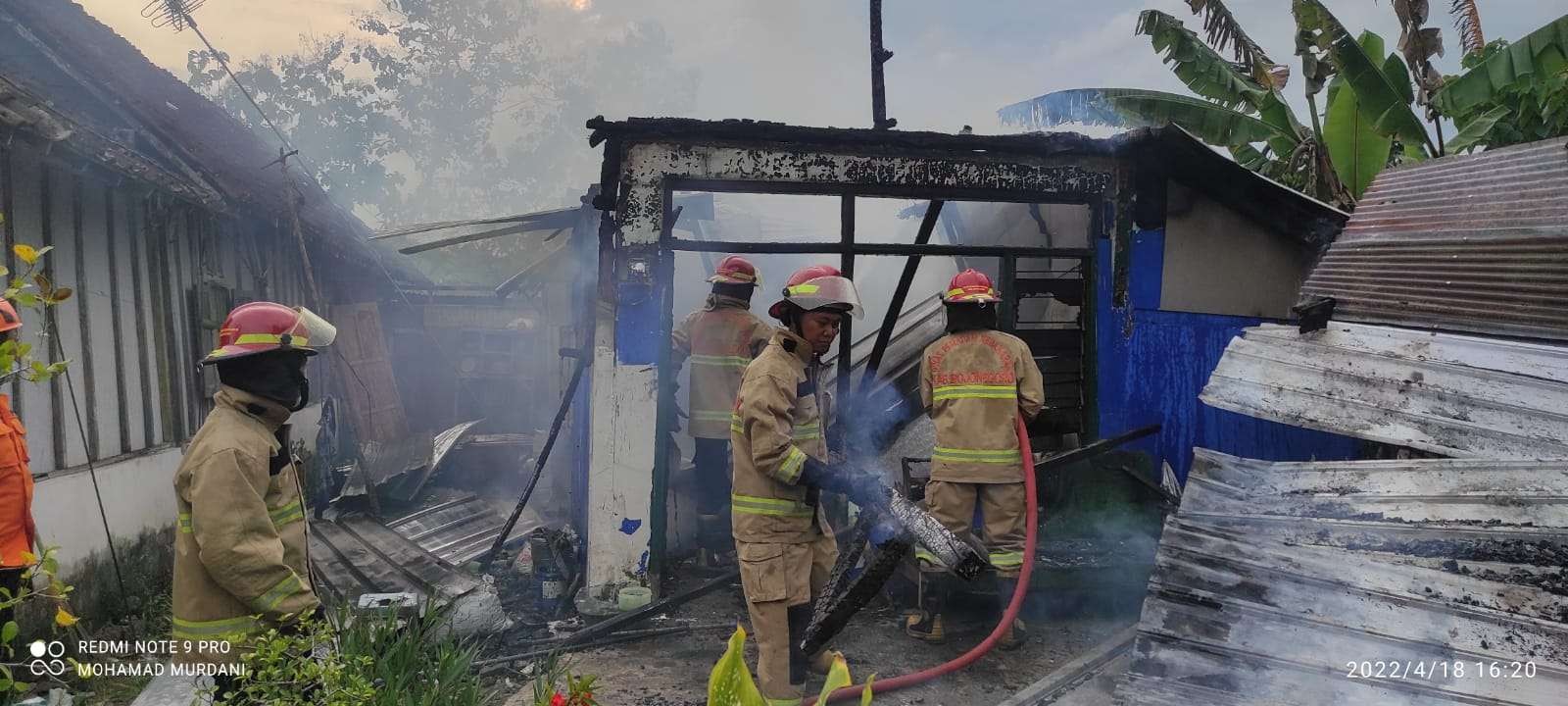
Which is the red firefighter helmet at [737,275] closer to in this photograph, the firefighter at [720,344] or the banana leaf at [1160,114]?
the firefighter at [720,344]

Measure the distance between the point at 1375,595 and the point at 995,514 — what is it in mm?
2824

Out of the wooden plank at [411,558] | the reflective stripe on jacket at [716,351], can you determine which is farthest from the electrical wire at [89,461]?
the reflective stripe on jacket at [716,351]

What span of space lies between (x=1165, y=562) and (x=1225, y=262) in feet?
15.6

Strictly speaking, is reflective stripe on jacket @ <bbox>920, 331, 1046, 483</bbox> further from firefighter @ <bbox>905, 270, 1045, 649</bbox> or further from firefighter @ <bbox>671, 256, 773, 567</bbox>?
firefighter @ <bbox>671, 256, 773, 567</bbox>

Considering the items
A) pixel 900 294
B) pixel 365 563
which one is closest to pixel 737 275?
pixel 900 294

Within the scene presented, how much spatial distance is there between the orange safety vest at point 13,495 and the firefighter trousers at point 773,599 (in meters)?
3.21

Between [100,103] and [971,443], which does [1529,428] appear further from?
[100,103]

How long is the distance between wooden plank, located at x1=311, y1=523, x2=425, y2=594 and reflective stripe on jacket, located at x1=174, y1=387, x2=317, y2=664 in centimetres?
295

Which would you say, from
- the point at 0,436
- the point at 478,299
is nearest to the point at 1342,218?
the point at 0,436

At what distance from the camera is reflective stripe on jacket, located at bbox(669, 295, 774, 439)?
6.40m

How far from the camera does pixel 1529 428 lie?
2828mm

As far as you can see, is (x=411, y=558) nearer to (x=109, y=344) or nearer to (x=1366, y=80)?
(x=109, y=344)

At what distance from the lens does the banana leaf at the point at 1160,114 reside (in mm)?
9328

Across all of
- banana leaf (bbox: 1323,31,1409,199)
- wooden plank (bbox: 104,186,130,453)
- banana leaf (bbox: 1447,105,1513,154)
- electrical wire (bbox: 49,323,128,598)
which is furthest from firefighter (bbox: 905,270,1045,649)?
banana leaf (bbox: 1447,105,1513,154)
